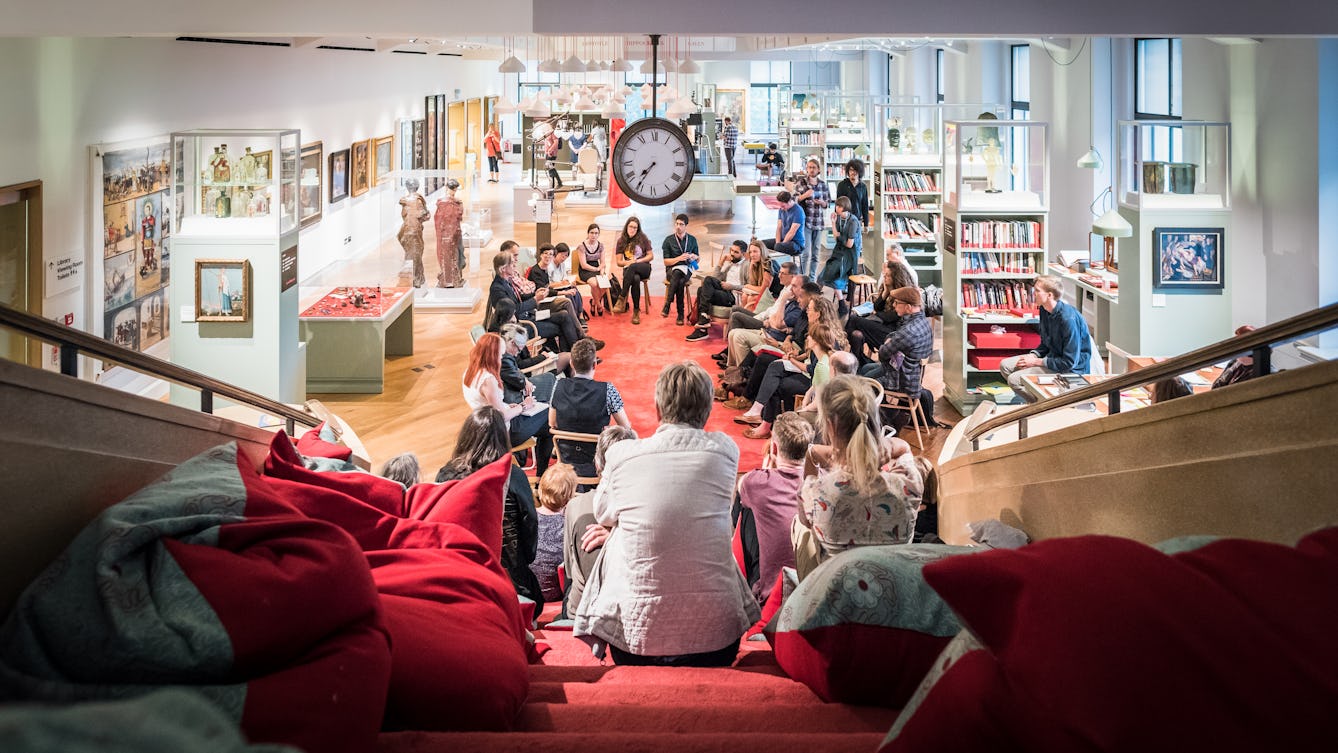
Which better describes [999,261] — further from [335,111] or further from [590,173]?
[590,173]

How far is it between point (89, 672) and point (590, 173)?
29.4 meters

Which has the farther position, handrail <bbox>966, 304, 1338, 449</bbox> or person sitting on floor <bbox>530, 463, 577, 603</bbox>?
person sitting on floor <bbox>530, 463, 577, 603</bbox>

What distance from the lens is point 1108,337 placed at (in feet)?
35.7

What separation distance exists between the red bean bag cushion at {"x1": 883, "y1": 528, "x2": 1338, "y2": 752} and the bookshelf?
8713 mm

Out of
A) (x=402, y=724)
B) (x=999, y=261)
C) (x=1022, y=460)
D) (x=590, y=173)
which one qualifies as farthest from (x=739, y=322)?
(x=590, y=173)

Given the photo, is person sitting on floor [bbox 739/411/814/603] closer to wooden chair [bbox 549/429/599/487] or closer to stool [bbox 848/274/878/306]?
wooden chair [bbox 549/429/599/487]

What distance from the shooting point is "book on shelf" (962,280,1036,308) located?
33.6ft

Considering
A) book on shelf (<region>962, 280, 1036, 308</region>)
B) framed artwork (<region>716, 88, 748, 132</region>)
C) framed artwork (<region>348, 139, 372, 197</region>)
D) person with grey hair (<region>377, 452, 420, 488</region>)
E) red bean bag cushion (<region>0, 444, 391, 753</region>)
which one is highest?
framed artwork (<region>716, 88, 748, 132</region>)

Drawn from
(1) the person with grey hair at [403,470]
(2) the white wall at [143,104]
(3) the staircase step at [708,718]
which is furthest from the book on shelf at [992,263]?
(3) the staircase step at [708,718]

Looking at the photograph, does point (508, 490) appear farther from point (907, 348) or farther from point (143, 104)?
point (143, 104)

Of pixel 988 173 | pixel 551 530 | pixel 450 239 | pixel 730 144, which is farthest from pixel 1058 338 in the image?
pixel 730 144

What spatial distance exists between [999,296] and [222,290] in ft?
22.2

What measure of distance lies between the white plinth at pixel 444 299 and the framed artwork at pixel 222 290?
5.17 meters

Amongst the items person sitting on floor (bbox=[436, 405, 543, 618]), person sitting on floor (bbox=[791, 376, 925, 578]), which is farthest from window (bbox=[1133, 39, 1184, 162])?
person sitting on floor (bbox=[436, 405, 543, 618])
